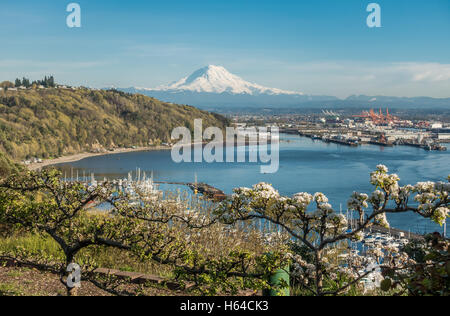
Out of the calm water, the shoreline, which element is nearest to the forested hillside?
the shoreline

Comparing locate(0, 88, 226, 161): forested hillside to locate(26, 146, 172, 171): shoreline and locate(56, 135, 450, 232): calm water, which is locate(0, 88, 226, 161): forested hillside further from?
locate(56, 135, 450, 232): calm water

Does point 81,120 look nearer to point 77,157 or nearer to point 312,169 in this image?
point 77,157

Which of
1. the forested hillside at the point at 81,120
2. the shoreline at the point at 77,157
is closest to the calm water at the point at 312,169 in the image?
the shoreline at the point at 77,157

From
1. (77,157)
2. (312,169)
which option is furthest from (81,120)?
(312,169)

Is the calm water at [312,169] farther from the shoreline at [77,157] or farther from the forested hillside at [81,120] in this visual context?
the forested hillside at [81,120]

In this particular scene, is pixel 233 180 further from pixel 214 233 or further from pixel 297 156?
pixel 214 233
